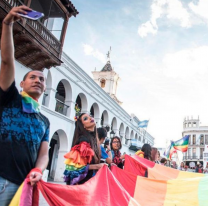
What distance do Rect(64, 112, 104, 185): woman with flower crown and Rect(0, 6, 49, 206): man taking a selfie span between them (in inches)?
55.1

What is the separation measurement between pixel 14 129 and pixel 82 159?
175 cm

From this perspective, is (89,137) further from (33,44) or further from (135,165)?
(33,44)

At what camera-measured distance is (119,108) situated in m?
25.5

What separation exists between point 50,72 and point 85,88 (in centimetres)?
470

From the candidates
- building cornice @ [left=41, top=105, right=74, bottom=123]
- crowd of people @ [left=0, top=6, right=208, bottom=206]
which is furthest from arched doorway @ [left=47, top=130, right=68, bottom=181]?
crowd of people @ [left=0, top=6, right=208, bottom=206]

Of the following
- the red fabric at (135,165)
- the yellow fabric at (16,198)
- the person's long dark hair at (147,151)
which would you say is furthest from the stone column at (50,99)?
the yellow fabric at (16,198)

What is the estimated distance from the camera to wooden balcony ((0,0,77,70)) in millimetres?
8406

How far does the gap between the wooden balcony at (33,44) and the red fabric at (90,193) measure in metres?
6.91

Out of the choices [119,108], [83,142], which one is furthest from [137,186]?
[119,108]

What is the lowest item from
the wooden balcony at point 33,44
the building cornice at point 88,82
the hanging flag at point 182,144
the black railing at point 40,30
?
the hanging flag at point 182,144

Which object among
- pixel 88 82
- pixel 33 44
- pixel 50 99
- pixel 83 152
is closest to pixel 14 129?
pixel 83 152

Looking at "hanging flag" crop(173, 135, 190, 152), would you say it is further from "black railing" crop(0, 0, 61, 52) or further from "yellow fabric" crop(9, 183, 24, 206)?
"yellow fabric" crop(9, 183, 24, 206)

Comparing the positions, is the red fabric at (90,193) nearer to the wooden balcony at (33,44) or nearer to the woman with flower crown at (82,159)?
the woman with flower crown at (82,159)

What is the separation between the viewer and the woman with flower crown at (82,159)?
342 cm
